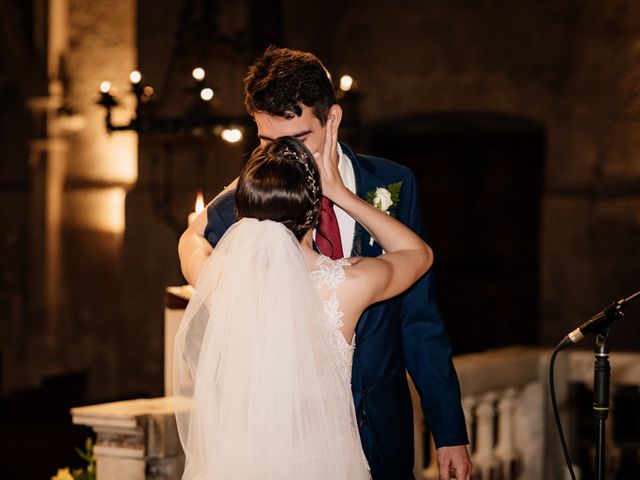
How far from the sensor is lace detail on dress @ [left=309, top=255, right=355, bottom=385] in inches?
94.0

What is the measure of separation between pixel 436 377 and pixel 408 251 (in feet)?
1.10

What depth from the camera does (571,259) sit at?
6.96 m

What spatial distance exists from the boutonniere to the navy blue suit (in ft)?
0.26

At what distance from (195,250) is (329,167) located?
40cm

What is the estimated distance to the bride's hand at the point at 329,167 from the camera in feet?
8.11

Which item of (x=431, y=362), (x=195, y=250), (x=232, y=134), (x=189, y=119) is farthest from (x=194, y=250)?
(x=189, y=119)

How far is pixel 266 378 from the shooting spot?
231 centimetres

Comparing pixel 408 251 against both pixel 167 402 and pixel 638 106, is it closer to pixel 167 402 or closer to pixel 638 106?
pixel 167 402

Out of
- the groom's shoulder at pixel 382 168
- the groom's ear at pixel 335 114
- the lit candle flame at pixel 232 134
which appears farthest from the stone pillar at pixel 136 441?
the lit candle flame at pixel 232 134

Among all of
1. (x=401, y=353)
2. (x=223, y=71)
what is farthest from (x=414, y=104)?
(x=401, y=353)

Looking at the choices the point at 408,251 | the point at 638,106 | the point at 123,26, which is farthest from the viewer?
the point at 123,26

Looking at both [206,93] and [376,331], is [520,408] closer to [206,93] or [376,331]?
[206,93]

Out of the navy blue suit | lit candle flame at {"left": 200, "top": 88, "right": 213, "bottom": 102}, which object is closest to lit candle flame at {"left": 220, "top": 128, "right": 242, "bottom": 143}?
lit candle flame at {"left": 200, "top": 88, "right": 213, "bottom": 102}

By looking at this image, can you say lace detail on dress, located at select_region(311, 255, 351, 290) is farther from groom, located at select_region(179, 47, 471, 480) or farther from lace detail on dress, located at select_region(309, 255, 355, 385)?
groom, located at select_region(179, 47, 471, 480)
